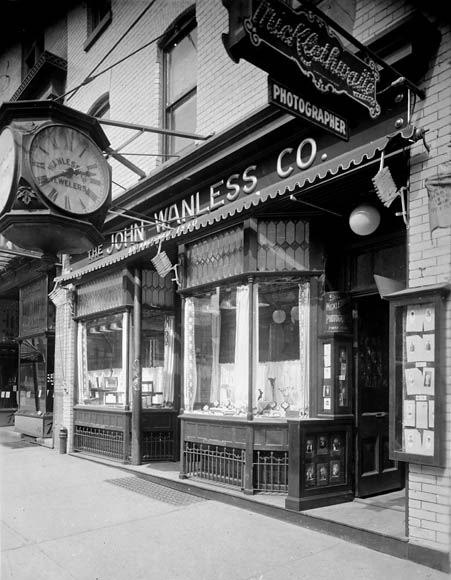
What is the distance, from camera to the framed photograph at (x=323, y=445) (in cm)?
672

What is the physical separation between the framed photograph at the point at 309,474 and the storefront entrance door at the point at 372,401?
0.71m

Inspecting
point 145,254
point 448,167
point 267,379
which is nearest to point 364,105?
point 448,167

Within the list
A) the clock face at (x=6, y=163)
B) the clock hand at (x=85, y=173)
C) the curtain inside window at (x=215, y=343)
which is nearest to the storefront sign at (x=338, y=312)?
the curtain inside window at (x=215, y=343)

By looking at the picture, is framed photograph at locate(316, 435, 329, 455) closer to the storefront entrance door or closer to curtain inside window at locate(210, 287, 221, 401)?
the storefront entrance door

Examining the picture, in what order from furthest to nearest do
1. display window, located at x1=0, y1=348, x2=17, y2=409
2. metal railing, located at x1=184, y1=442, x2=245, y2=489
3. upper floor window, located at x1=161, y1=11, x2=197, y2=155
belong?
display window, located at x1=0, y1=348, x2=17, y2=409 < upper floor window, located at x1=161, y1=11, x2=197, y2=155 < metal railing, located at x1=184, y1=442, x2=245, y2=489

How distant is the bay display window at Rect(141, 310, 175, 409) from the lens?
33.7ft

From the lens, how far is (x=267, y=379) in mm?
7520

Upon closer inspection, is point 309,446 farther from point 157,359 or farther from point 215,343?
point 157,359

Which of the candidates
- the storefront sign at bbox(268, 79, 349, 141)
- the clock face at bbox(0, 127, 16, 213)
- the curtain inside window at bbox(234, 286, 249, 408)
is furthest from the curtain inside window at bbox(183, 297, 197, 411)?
the storefront sign at bbox(268, 79, 349, 141)

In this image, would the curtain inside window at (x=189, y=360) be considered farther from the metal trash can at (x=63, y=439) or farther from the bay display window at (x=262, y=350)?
the metal trash can at (x=63, y=439)

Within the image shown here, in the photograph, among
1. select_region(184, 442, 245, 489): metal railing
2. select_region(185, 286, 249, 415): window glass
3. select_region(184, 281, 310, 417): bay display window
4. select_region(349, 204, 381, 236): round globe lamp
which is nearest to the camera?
select_region(349, 204, 381, 236): round globe lamp

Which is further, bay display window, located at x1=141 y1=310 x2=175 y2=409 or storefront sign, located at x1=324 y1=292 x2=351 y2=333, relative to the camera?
bay display window, located at x1=141 y1=310 x2=175 y2=409

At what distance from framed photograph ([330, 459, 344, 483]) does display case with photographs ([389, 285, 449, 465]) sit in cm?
162

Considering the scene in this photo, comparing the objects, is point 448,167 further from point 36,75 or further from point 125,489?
point 36,75
